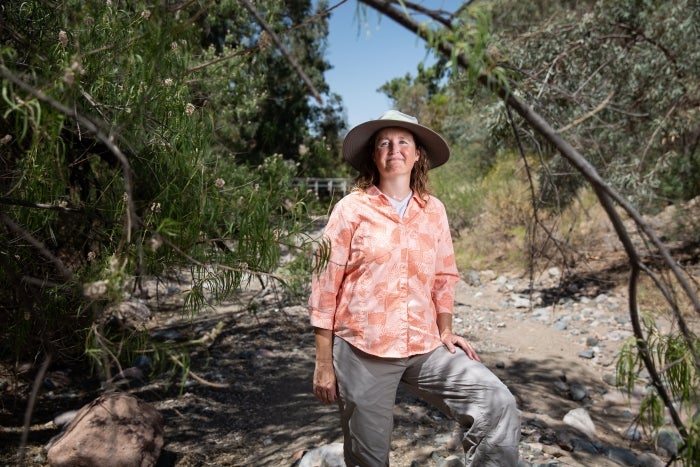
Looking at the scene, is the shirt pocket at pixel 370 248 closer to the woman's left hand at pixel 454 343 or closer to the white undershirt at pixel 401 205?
the white undershirt at pixel 401 205

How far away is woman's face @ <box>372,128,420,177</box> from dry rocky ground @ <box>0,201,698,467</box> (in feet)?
2.49

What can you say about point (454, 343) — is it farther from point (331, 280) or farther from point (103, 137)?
point (103, 137)

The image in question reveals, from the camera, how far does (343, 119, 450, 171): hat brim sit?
259 cm

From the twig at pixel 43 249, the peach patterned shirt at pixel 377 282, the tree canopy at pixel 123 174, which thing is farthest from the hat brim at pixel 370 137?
the twig at pixel 43 249

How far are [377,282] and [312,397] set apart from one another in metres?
2.72

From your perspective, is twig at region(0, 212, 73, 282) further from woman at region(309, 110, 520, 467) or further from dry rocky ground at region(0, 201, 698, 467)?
woman at region(309, 110, 520, 467)

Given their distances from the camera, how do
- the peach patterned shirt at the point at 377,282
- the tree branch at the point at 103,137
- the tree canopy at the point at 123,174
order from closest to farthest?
the tree branch at the point at 103,137 < the tree canopy at the point at 123,174 < the peach patterned shirt at the point at 377,282

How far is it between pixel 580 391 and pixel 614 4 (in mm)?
5014

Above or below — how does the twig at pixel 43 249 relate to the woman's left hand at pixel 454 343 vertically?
above

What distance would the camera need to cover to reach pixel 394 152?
254cm

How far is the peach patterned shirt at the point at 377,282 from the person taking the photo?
7.60 feet

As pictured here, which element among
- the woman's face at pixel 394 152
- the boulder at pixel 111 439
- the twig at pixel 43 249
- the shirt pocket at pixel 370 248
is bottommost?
the boulder at pixel 111 439

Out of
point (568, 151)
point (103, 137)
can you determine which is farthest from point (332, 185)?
point (103, 137)

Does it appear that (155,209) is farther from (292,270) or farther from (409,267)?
(409,267)
